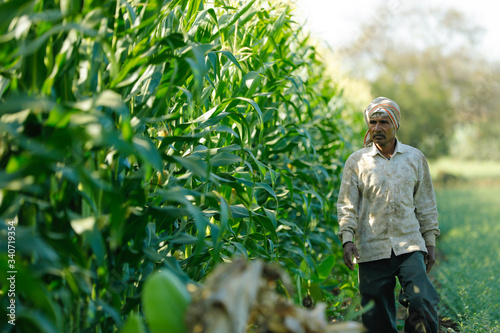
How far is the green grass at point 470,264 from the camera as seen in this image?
352 centimetres

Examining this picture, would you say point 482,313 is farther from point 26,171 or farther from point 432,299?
point 26,171

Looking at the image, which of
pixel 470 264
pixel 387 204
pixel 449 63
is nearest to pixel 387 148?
pixel 387 204

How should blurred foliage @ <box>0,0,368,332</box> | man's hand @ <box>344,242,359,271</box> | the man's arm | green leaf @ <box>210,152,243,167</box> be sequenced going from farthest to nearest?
the man's arm < man's hand @ <box>344,242,359,271</box> < green leaf @ <box>210,152,243,167</box> < blurred foliage @ <box>0,0,368,332</box>

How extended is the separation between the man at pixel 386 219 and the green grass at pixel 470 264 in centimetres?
58

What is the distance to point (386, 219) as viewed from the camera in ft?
9.69

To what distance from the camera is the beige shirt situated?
115 inches

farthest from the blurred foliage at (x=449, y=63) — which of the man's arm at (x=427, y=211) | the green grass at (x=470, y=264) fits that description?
the man's arm at (x=427, y=211)

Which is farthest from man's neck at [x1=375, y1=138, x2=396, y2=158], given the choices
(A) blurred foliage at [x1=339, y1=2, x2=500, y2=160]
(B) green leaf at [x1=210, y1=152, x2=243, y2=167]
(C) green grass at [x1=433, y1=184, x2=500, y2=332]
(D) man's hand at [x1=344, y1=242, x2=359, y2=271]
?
(A) blurred foliage at [x1=339, y1=2, x2=500, y2=160]

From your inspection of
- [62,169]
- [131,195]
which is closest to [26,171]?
[62,169]

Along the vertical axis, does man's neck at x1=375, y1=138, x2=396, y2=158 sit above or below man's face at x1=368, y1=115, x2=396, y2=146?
below

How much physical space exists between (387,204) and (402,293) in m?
0.51

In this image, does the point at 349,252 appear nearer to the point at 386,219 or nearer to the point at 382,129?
the point at 386,219

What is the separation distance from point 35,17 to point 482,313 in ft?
10.2

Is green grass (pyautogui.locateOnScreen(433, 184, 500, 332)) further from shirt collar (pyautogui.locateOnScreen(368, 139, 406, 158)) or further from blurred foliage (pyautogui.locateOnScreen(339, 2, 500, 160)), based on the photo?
blurred foliage (pyautogui.locateOnScreen(339, 2, 500, 160))
